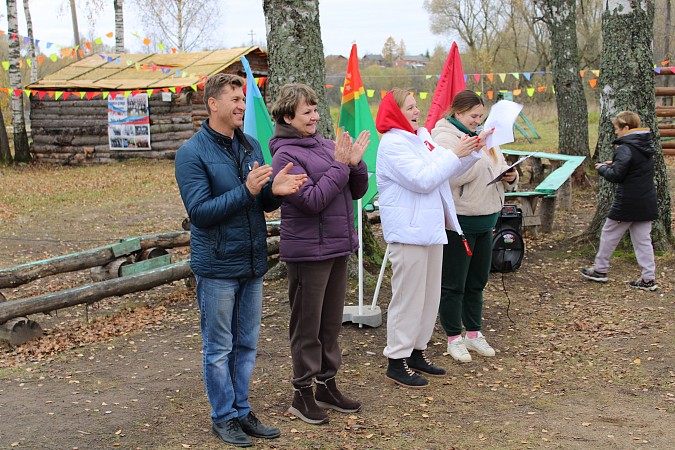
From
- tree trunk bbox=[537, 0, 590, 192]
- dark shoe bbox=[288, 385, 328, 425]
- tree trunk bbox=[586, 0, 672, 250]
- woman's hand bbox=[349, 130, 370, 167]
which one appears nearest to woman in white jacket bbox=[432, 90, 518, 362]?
woman's hand bbox=[349, 130, 370, 167]

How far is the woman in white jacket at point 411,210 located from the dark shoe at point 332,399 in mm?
542

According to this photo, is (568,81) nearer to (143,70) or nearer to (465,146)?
(465,146)

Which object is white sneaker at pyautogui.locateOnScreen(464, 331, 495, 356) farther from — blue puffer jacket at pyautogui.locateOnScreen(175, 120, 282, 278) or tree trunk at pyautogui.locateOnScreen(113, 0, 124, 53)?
tree trunk at pyautogui.locateOnScreen(113, 0, 124, 53)

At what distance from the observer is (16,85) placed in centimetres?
1994

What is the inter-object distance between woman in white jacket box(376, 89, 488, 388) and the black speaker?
115 inches

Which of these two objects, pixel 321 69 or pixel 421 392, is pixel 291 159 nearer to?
pixel 421 392

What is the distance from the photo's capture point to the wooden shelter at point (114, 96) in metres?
20.4

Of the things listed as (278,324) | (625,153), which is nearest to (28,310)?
(278,324)

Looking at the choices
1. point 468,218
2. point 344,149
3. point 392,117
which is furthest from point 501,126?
point 344,149

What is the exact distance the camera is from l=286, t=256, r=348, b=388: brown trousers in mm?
4027

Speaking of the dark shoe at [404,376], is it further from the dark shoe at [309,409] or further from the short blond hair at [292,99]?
the short blond hair at [292,99]

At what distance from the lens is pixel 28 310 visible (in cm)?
589

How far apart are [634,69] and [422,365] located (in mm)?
4550

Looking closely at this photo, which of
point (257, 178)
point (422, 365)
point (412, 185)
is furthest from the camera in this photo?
point (422, 365)
